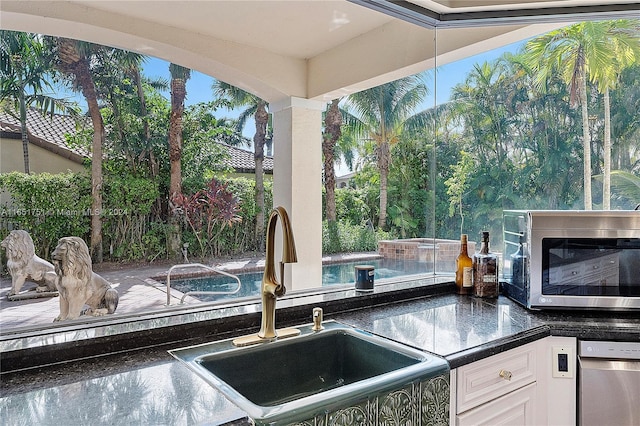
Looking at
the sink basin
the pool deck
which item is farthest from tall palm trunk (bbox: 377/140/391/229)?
the sink basin

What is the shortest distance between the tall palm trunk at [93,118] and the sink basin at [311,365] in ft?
3.26

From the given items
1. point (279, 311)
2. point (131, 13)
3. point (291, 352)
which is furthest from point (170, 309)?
point (131, 13)

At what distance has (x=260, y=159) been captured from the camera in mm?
3096

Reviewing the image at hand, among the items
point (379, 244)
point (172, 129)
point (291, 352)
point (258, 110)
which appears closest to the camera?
point (291, 352)

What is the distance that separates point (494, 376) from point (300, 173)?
8.00 ft

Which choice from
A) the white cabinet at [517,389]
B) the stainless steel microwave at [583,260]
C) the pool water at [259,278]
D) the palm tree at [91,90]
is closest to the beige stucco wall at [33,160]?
the palm tree at [91,90]

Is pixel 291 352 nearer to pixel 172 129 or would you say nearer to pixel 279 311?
pixel 279 311

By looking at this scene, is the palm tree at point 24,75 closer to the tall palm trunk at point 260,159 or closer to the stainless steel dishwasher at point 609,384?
the tall palm trunk at point 260,159

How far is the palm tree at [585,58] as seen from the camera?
2145 millimetres

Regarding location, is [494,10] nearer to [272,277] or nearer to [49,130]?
[272,277]

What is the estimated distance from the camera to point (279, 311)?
1448 mm

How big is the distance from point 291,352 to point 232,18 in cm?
225

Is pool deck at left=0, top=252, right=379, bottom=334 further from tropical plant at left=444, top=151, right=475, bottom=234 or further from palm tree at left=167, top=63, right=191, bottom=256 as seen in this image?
tropical plant at left=444, top=151, right=475, bottom=234

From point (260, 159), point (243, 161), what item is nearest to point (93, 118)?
point (243, 161)
